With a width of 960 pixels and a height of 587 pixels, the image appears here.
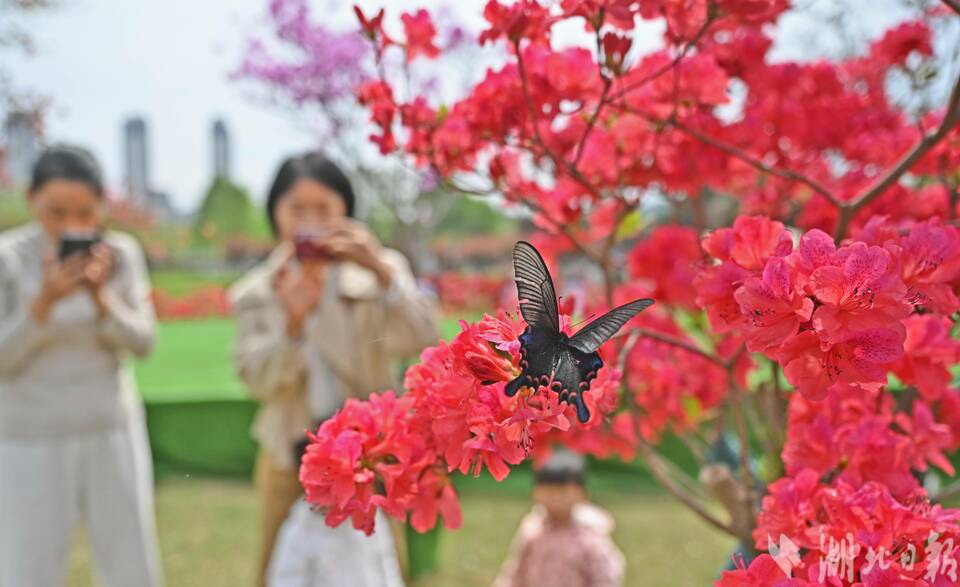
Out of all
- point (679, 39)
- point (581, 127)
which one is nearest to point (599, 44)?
point (679, 39)

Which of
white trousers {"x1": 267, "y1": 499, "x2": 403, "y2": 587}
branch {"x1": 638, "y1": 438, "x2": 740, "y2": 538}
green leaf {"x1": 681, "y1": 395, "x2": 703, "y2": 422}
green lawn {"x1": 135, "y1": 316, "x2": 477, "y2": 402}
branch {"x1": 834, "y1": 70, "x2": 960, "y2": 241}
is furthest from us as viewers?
green lawn {"x1": 135, "y1": 316, "x2": 477, "y2": 402}

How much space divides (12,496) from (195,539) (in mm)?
1495

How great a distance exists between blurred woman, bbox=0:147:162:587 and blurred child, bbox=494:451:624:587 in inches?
36.7

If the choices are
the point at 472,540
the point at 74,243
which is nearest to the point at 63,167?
the point at 74,243

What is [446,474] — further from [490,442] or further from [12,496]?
[12,496]

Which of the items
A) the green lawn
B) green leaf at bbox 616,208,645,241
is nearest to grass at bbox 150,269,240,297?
the green lawn

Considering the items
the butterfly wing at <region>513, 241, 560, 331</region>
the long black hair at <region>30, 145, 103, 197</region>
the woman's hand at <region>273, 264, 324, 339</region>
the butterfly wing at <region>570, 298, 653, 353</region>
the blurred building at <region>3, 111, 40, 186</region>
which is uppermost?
the blurred building at <region>3, 111, 40, 186</region>

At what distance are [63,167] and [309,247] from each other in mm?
644

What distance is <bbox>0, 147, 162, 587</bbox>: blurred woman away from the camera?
1804 mm

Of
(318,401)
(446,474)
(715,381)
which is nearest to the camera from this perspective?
(446,474)

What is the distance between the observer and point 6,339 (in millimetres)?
1752

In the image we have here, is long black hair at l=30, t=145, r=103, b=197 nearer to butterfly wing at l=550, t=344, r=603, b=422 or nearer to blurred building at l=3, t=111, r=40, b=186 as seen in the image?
blurred building at l=3, t=111, r=40, b=186

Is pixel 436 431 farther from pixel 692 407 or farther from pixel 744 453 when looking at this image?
pixel 692 407

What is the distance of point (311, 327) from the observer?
176 cm
